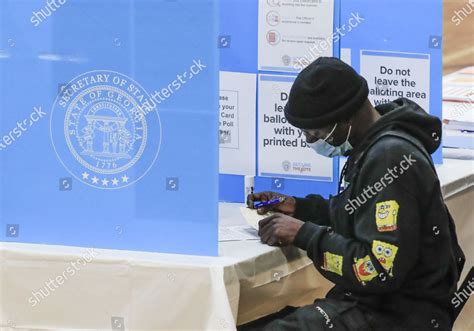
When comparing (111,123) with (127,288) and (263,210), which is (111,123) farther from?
(263,210)

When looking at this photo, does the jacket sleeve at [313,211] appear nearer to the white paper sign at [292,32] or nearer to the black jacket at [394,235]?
the black jacket at [394,235]

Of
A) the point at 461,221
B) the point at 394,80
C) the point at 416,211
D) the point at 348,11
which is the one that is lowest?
the point at 461,221

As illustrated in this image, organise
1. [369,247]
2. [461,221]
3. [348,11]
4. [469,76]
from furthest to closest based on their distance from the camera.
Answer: [469,76], [461,221], [348,11], [369,247]

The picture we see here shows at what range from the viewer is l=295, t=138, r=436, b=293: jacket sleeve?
1423mm

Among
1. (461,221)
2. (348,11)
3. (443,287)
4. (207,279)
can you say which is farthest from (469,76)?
(207,279)

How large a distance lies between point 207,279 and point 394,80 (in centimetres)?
123

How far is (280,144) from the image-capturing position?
2219mm

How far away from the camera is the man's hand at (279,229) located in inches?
64.7

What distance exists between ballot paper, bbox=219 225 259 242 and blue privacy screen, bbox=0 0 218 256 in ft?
0.73

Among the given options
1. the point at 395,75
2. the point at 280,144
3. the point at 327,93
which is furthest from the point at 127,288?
the point at 395,75

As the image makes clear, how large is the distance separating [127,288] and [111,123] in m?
0.35

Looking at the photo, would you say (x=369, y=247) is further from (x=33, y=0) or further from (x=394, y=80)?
(x=394, y=80)

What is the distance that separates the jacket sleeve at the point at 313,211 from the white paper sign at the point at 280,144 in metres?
0.26

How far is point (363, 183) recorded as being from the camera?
4.89ft
